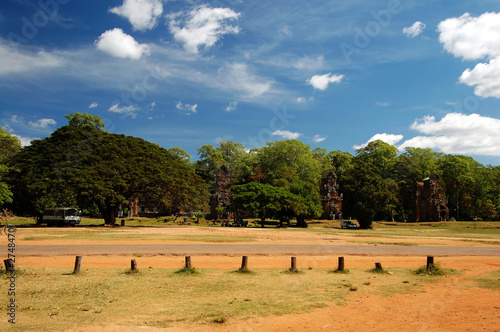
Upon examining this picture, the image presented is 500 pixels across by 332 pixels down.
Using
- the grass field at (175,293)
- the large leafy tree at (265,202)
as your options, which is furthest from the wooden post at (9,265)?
the large leafy tree at (265,202)

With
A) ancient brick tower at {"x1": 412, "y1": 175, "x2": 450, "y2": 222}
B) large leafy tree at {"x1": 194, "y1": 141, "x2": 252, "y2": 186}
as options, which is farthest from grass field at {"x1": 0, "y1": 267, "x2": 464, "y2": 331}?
large leafy tree at {"x1": 194, "y1": 141, "x2": 252, "y2": 186}

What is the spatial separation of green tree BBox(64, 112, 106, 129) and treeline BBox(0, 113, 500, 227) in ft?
0.59

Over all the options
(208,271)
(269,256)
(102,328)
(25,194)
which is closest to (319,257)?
(269,256)

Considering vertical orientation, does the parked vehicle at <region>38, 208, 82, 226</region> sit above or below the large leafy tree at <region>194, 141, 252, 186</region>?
below

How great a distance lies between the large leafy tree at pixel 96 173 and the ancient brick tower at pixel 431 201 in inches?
1581

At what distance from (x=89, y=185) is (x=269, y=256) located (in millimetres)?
23222

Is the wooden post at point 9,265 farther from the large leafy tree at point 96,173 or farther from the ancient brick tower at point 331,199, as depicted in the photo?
the ancient brick tower at point 331,199

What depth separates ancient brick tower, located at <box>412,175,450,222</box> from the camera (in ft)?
191

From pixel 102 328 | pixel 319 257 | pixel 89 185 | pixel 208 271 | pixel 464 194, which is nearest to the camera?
pixel 102 328

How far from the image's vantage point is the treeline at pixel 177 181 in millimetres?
35500

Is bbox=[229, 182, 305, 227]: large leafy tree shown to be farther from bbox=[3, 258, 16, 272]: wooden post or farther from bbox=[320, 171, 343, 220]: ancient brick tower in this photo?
bbox=[3, 258, 16, 272]: wooden post

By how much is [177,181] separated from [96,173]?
29.2 feet

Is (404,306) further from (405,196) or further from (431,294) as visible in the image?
(405,196)

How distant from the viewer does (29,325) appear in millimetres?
7574
